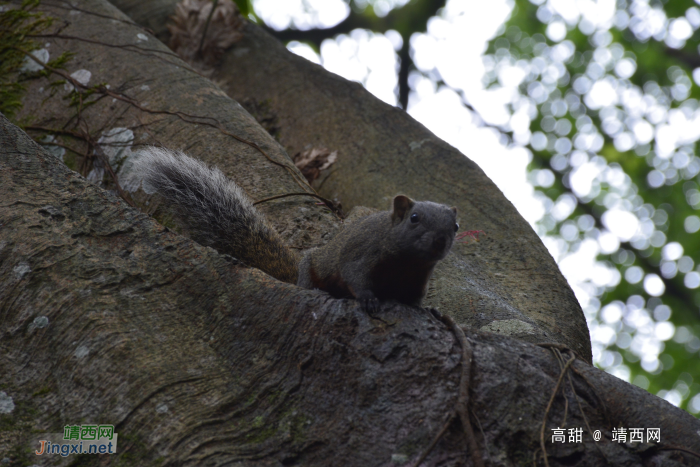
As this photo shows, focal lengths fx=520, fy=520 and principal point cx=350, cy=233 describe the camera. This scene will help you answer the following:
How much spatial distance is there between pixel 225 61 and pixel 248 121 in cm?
159

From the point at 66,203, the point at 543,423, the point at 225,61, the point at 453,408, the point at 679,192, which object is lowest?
the point at 66,203

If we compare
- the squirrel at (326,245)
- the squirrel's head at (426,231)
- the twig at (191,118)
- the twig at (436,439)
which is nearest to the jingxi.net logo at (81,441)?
the twig at (436,439)

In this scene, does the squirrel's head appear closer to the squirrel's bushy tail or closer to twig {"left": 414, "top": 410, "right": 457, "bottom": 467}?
the squirrel's bushy tail

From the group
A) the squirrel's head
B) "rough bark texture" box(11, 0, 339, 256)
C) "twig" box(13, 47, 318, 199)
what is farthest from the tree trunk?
"twig" box(13, 47, 318, 199)

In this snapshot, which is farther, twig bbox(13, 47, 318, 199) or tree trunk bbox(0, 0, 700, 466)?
twig bbox(13, 47, 318, 199)

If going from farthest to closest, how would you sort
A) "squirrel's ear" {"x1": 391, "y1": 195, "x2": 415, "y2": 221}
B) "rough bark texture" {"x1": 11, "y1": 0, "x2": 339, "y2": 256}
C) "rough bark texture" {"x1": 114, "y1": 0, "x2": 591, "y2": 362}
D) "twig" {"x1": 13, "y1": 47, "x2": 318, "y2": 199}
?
"twig" {"x1": 13, "y1": 47, "x2": 318, "y2": 199}, "rough bark texture" {"x1": 11, "y1": 0, "x2": 339, "y2": 256}, "rough bark texture" {"x1": 114, "y1": 0, "x2": 591, "y2": 362}, "squirrel's ear" {"x1": 391, "y1": 195, "x2": 415, "y2": 221}

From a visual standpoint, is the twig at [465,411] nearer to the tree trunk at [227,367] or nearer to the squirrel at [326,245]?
the tree trunk at [227,367]

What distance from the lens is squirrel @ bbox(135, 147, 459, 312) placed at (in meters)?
2.40

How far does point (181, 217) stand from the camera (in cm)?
279

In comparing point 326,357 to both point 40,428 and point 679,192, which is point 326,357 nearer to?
point 40,428

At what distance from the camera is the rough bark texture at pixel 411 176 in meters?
2.71

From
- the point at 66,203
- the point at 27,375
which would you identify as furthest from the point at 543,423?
the point at 66,203

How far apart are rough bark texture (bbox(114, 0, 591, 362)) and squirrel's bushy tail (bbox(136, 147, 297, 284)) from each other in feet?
3.18

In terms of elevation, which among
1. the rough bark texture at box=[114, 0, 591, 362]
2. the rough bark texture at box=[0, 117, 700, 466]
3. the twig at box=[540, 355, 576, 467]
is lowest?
the rough bark texture at box=[0, 117, 700, 466]
